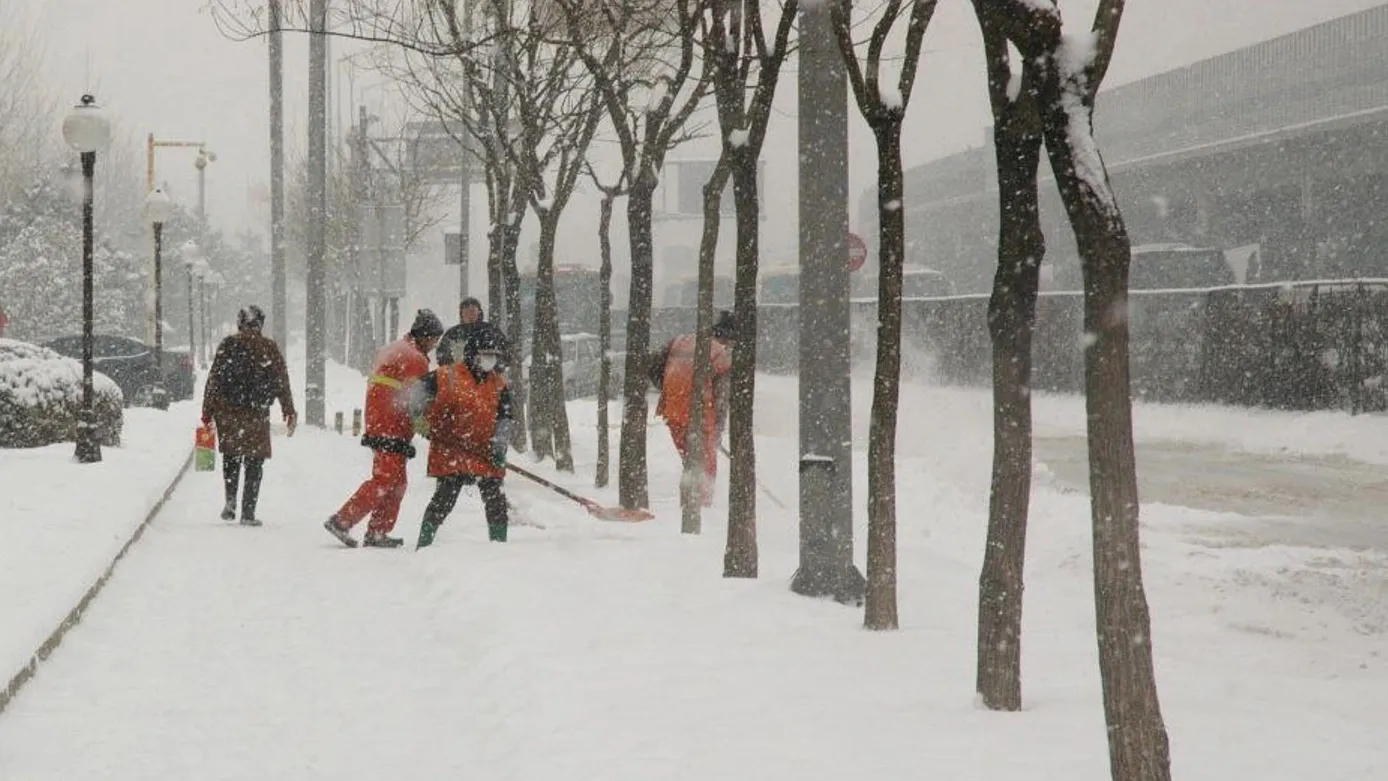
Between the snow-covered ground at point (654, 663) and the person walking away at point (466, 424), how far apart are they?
0.51 metres

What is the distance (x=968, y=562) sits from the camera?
12586 mm

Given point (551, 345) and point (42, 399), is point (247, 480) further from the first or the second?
point (42, 399)

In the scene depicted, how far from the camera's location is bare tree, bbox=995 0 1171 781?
15.1 feet

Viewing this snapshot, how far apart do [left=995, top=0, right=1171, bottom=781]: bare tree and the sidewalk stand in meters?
4.57

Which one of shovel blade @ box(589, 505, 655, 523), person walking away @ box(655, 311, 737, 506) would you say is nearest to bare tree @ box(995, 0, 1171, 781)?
shovel blade @ box(589, 505, 655, 523)

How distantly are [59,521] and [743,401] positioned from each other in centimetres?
561

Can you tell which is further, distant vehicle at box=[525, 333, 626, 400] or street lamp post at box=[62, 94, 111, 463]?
distant vehicle at box=[525, 333, 626, 400]

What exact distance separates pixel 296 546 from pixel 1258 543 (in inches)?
270

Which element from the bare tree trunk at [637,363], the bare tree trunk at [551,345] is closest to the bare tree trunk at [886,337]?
the bare tree trunk at [637,363]

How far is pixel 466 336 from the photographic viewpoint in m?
13.1

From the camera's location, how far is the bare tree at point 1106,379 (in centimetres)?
461

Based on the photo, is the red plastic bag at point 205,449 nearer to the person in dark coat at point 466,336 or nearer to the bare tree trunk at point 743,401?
the person in dark coat at point 466,336

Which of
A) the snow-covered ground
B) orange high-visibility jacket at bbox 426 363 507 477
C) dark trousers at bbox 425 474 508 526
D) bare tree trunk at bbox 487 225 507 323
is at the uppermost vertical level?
bare tree trunk at bbox 487 225 507 323

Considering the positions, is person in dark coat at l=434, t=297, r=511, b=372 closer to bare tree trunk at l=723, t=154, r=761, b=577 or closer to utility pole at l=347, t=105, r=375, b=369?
bare tree trunk at l=723, t=154, r=761, b=577
